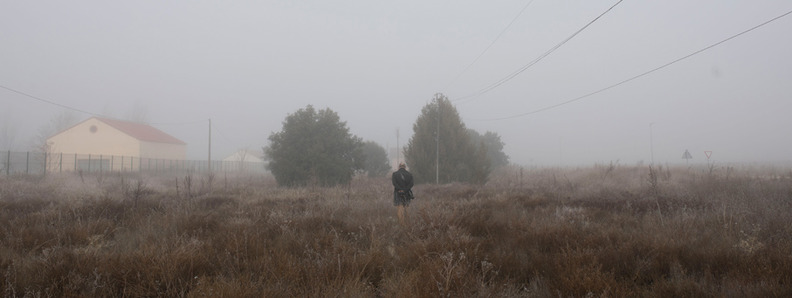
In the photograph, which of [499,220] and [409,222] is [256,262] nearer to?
[409,222]

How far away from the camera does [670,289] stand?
Answer: 343 centimetres

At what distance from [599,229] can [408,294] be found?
4.13 m

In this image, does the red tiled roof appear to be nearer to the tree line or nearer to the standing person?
the tree line

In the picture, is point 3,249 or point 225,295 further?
point 3,249

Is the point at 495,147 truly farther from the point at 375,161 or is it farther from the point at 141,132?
the point at 141,132

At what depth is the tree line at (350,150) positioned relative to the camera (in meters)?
19.4

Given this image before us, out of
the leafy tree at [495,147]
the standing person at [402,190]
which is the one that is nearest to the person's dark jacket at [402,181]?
the standing person at [402,190]

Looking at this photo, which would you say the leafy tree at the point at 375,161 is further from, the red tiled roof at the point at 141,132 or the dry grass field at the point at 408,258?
the red tiled roof at the point at 141,132

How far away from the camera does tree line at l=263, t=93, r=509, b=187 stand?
19375 mm

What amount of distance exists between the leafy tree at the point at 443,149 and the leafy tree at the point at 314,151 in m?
3.37

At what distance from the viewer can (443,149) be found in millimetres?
20188

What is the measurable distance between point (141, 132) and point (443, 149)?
132 ft

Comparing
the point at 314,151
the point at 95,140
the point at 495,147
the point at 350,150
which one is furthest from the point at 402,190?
the point at 95,140

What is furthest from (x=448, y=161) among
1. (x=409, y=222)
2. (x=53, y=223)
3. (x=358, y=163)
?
(x=53, y=223)
